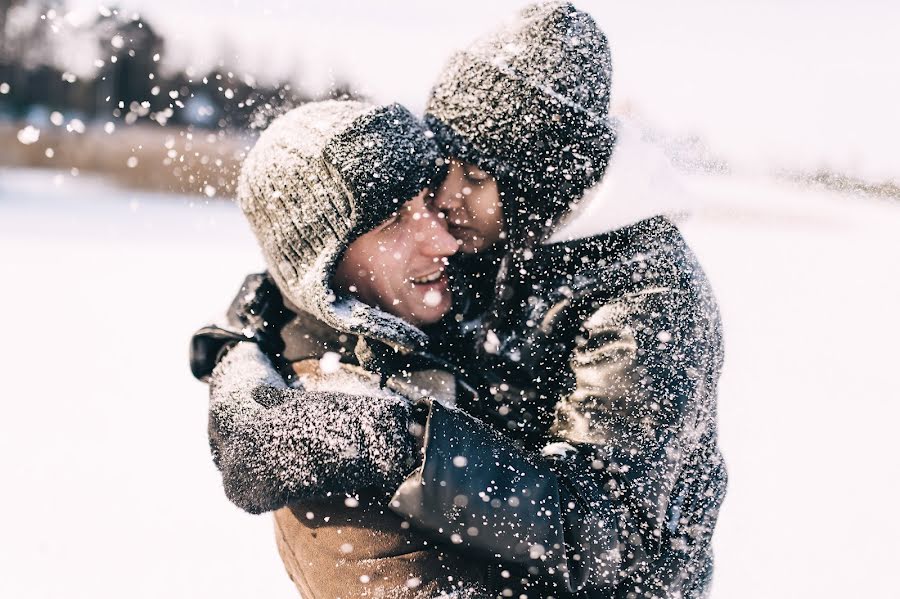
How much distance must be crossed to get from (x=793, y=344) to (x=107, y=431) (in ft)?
13.1

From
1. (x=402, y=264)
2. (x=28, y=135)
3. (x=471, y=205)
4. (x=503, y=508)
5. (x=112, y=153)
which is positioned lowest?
(x=503, y=508)

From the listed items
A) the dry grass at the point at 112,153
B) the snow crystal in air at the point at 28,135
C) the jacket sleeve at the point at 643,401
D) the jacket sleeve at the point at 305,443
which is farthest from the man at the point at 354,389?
the snow crystal in air at the point at 28,135

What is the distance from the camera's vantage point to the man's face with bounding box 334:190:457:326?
153 centimetres

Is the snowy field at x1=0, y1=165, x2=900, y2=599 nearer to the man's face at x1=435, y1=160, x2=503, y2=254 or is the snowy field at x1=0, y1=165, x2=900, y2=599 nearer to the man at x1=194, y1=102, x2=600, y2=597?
the man's face at x1=435, y1=160, x2=503, y2=254

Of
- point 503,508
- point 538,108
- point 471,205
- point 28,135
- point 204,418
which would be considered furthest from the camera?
point 28,135

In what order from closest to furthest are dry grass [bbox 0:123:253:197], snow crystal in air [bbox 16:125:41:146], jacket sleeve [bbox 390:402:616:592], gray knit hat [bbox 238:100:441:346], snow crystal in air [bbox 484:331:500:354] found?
jacket sleeve [bbox 390:402:616:592], gray knit hat [bbox 238:100:441:346], snow crystal in air [bbox 484:331:500:354], dry grass [bbox 0:123:253:197], snow crystal in air [bbox 16:125:41:146]

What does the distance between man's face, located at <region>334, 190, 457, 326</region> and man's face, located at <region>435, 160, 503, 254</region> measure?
68 mm

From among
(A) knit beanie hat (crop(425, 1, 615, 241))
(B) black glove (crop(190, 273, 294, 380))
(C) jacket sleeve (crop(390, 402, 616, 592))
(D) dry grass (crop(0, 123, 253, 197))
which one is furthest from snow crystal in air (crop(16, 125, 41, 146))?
(C) jacket sleeve (crop(390, 402, 616, 592))

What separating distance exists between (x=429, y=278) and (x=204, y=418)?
2.36 m

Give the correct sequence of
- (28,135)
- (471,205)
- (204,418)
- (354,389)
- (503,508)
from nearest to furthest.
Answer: (503,508) → (354,389) → (471,205) → (204,418) → (28,135)

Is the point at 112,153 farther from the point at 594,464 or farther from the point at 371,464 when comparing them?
the point at 594,464

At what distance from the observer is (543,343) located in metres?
1.42

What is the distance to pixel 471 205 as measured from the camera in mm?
1632

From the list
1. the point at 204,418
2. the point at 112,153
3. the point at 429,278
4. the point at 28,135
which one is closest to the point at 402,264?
the point at 429,278
